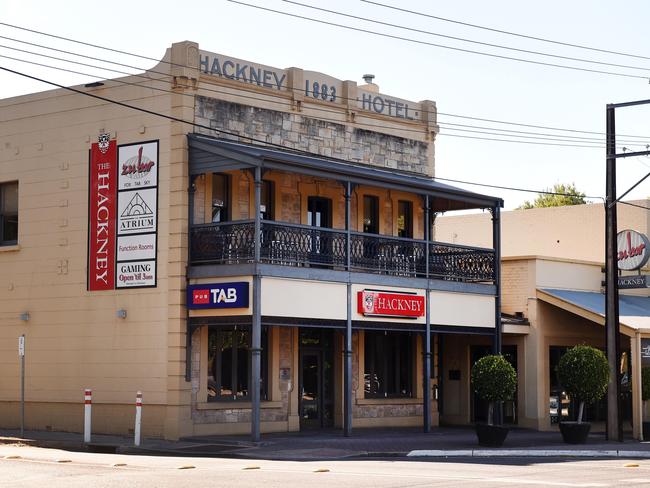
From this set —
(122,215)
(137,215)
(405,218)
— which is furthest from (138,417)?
(405,218)

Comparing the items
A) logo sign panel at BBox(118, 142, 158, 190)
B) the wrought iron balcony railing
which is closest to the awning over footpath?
Answer: the wrought iron balcony railing

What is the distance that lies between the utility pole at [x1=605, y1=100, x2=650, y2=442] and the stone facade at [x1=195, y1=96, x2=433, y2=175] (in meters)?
6.17

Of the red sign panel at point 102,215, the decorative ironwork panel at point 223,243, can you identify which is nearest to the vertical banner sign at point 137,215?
the red sign panel at point 102,215

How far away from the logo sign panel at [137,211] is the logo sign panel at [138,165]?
0.19 m

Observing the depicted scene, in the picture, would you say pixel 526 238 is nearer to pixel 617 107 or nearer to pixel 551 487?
pixel 617 107

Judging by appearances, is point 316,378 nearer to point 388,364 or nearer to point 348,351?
point 388,364

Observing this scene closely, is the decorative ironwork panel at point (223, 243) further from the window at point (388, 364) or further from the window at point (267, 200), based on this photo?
the window at point (388, 364)

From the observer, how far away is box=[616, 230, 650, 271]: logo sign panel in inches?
1308

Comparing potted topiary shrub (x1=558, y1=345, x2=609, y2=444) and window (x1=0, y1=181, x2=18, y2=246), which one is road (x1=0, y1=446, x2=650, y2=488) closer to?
potted topiary shrub (x1=558, y1=345, x2=609, y2=444)

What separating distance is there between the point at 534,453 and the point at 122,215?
11.1 metres

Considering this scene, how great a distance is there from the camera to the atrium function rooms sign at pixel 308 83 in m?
28.3

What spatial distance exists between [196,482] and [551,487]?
5.02m

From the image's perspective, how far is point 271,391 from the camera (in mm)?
29000

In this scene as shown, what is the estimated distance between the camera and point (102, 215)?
2856cm
